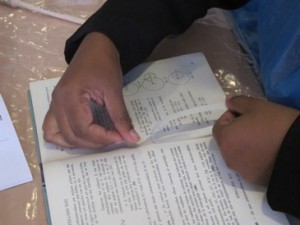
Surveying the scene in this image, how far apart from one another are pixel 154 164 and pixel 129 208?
68mm

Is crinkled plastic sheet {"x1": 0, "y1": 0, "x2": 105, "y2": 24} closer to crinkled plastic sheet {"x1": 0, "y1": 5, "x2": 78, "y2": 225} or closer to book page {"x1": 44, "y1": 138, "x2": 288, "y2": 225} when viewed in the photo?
crinkled plastic sheet {"x1": 0, "y1": 5, "x2": 78, "y2": 225}

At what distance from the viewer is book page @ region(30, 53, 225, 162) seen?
1.98 feet

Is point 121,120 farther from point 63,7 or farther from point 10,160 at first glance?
point 63,7

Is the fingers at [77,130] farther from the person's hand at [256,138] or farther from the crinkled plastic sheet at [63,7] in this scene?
the crinkled plastic sheet at [63,7]

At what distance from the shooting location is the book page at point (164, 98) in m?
0.60

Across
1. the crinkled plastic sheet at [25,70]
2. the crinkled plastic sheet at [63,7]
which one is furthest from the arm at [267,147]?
the crinkled plastic sheet at [63,7]

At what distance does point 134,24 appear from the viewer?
2.17 feet

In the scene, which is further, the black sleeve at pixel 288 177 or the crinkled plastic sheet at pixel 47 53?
the crinkled plastic sheet at pixel 47 53

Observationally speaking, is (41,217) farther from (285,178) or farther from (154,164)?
(285,178)

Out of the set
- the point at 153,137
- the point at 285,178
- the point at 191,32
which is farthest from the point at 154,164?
the point at 191,32

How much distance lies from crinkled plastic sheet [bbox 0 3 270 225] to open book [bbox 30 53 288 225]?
0.9 inches

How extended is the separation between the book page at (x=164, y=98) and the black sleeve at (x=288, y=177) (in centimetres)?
13

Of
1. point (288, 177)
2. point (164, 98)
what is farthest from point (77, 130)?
point (288, 177)

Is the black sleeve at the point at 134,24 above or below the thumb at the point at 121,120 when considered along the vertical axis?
above
